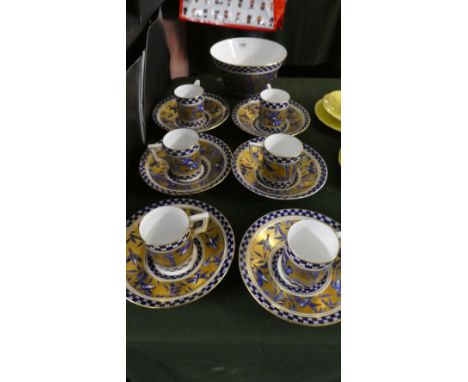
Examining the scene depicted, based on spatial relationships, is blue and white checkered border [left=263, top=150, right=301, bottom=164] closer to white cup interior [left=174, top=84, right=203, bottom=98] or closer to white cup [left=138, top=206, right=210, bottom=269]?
white cup [left=138, top=206, right=210, bottom=269]

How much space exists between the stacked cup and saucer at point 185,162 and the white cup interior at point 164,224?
0.09 m

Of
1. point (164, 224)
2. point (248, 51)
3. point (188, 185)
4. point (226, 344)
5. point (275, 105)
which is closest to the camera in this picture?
point (226, 344)

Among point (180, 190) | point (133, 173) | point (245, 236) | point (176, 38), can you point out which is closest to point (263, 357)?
point (245, 236)

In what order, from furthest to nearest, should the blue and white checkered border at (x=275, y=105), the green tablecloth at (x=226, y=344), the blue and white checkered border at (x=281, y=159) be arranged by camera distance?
1. the blue and white checkered border at (x=275, y=105)
2. the blue and white checkered border at (x=281, y=159)
3. the green tablecloth at (x=226, y=344)

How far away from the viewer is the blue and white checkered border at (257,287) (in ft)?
1.49

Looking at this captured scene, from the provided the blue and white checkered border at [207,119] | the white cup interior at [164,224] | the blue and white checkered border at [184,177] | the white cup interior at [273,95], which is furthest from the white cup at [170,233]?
the white cup interior at [273,95]

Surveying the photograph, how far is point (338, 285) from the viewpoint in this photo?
51 cm

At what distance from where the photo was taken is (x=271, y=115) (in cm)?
77

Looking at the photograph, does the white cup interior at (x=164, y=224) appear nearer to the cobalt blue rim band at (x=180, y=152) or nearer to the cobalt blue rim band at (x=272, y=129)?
the cobalt blue rim band at (x=180, y=152)

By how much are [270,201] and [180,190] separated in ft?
0.57

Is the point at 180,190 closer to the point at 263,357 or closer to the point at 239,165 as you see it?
the point at 239,165

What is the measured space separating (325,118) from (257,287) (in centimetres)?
49

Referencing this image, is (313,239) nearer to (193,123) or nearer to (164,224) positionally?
(164,224)

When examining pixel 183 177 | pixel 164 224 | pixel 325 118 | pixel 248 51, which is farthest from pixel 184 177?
pixel 248 51
